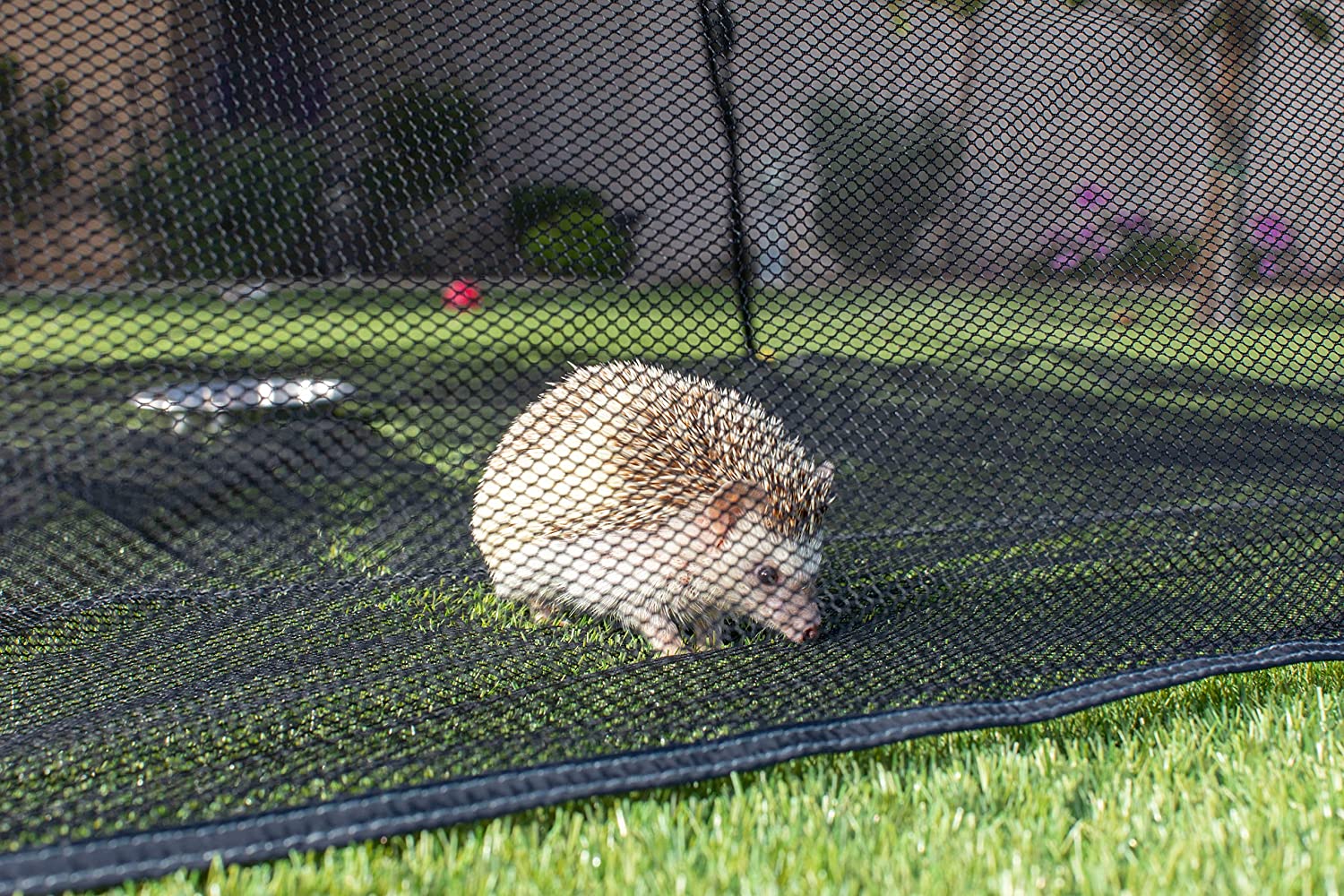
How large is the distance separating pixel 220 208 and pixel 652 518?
1.34 meters

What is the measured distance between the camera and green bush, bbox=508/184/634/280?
2998 mm

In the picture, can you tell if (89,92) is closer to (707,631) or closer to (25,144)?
(25,144)

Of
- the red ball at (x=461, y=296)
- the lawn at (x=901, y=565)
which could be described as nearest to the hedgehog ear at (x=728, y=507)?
the lawn at (x=901, y=565)

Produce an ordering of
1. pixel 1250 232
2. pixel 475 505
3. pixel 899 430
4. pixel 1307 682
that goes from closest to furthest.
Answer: pixel 1307 682
pixel 1250 232
pixel 475 505
pixel 899 430

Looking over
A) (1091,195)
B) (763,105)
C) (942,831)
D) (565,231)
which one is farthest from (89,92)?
(1091,195)

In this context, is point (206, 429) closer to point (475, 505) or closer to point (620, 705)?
point (475, 505)

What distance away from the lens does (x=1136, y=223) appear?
2.97 meters

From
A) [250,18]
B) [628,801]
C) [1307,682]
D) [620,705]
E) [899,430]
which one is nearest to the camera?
[628,801]

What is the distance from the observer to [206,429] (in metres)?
3.64

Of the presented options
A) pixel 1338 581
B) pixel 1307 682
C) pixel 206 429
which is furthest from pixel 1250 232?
pixel 206 429

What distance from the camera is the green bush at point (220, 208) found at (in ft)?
8.06

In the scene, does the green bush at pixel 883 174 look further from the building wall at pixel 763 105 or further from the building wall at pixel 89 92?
the building wall at pixel 89 92

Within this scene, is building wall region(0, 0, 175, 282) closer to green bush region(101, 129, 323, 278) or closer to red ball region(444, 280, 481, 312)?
green bush region(101, 129, 323, 278)

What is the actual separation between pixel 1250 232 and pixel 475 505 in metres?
2.42
